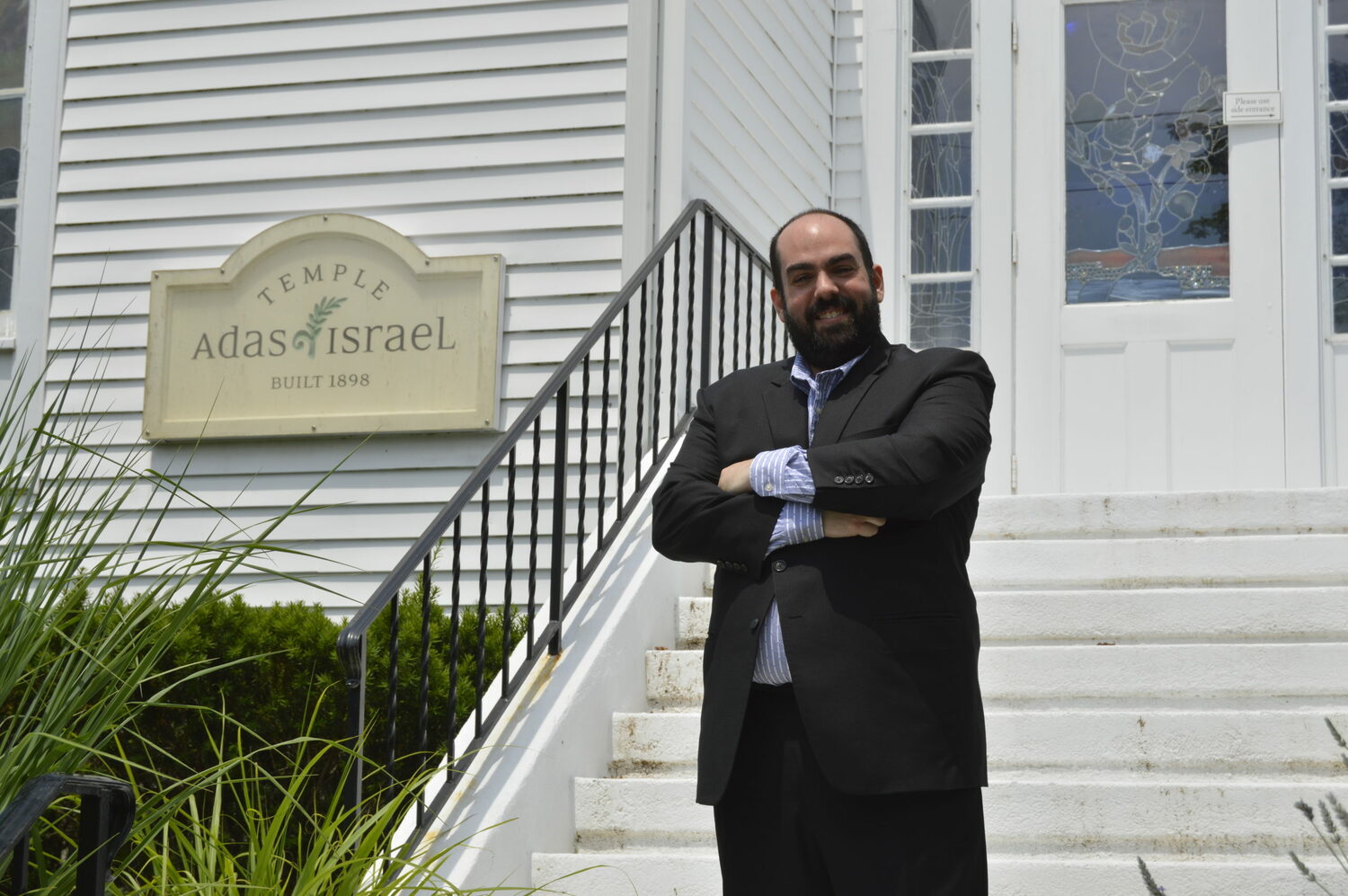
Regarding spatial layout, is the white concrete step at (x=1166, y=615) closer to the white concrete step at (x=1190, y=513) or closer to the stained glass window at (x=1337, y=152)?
the white concrete step at (x=1190, y=513)

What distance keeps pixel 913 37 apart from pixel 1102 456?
6.17 feet

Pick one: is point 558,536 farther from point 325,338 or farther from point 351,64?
point 351,64

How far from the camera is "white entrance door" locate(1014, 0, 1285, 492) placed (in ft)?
18.3

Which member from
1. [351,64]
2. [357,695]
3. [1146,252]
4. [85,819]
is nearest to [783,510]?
[357,695]

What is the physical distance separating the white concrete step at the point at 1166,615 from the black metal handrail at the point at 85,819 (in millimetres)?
2421

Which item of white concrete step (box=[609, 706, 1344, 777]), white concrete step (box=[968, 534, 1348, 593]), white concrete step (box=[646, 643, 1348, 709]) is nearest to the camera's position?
white concrete step (box=[609, 706, 1344, 777])

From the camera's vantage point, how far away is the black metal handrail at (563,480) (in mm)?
3133

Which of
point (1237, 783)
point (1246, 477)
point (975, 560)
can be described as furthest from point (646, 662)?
point (1246, 477)

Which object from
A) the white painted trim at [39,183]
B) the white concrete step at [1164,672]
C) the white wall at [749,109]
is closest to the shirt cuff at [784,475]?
the white concrete step at [1164,672]

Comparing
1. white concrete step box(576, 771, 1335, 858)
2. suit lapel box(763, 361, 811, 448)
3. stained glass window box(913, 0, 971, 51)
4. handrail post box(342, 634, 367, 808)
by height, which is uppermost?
stained glass window box(913, 0, 971, 51)

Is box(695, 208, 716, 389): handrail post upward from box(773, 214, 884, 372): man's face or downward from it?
upward

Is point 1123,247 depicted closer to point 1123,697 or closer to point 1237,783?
point 1123,697

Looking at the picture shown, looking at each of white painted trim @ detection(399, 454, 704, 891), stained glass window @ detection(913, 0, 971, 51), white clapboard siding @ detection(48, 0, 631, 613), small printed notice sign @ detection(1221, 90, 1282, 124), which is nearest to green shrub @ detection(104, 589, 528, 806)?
white painted trim @ detection(399, 454, 704, 891)

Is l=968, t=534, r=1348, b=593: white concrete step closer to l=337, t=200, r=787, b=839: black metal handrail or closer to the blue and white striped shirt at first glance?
l=337, t=200, r=787, b=839: black metal handrail
